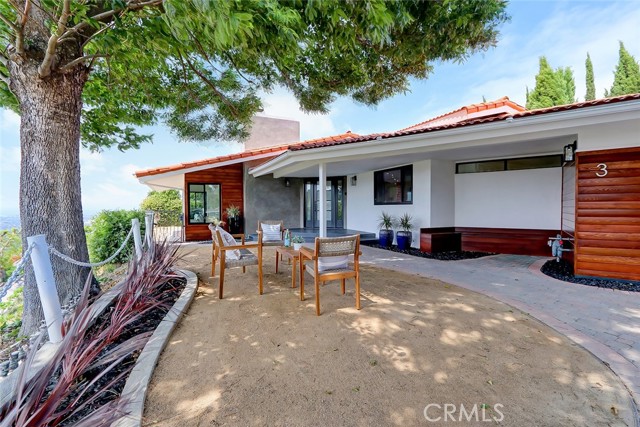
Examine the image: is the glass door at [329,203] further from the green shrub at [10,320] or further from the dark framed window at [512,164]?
the green shrub at [10,320]

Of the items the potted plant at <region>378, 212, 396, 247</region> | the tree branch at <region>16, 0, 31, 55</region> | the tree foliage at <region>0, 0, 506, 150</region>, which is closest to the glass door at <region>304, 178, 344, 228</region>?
the potted plant at <region>378, 212, 396, 247</region>

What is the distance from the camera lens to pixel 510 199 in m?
7.14

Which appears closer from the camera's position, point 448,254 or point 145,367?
point 145,367

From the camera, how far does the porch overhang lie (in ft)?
13.0

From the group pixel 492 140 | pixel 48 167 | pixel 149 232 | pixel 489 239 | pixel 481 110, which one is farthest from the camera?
pixel 481 110

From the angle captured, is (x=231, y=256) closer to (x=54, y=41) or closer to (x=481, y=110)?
(x=54, y=41)

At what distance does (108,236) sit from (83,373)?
19.3 feet

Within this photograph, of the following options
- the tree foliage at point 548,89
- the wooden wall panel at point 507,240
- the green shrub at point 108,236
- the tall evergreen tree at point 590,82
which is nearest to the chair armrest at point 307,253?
the green shrub at point 108,236

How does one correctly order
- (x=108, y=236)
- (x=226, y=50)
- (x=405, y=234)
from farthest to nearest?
(x=405, y=234) < (x=108, y=236) < (x=226, y=50)

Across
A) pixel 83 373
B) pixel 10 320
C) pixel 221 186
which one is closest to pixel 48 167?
pixel 83 373

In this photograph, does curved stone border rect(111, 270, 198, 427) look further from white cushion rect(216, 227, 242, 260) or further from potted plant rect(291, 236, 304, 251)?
potted plant rect(291, 236, 304, 251)

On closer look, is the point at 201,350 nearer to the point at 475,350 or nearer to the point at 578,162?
the point at 475,350

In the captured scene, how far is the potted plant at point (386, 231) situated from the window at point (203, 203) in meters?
6.43

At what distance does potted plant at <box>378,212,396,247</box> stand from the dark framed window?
238 cm
